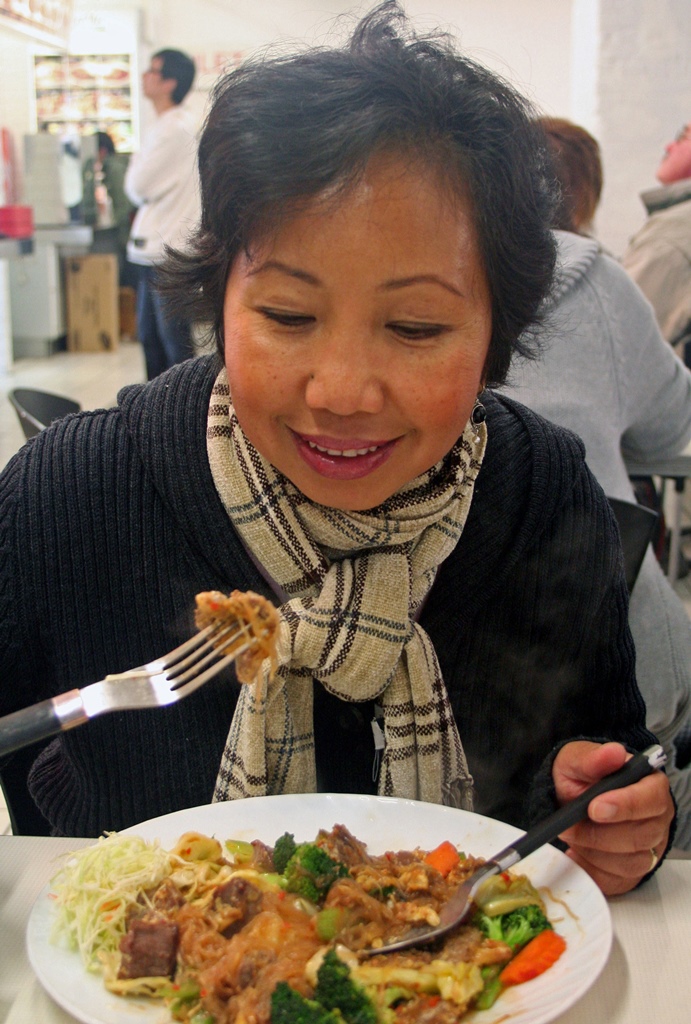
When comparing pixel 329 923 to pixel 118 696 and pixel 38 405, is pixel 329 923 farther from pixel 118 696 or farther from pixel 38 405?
pixel 38 405

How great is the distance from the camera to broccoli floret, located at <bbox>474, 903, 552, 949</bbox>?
3.28ft

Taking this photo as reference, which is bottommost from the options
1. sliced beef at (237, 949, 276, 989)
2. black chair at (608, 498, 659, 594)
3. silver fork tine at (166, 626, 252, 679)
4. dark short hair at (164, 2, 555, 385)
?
black chair at (608, 498, 659, 594)

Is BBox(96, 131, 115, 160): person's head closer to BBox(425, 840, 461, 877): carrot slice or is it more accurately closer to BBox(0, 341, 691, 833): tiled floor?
BBox(0, 341, 691, 833): tiled floor

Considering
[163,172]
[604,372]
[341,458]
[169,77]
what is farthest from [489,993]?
[169,77]

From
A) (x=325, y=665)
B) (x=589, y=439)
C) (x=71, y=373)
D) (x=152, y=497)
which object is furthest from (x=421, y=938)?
(x=71, y=373)

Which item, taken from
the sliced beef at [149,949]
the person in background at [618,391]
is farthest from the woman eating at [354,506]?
the person in background at [618,391]

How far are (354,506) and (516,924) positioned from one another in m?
0.53

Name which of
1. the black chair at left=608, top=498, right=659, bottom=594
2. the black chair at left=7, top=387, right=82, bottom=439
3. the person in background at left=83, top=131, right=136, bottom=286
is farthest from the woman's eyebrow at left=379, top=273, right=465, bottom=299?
the person in background at left=83, top=131, right=136, bottom=286

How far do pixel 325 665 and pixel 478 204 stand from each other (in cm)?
61

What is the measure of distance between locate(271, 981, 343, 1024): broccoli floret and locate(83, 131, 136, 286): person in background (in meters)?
10.7

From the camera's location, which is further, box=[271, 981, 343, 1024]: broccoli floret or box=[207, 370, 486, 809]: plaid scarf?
box=[207, 370, 486, 809]: plaid scarf

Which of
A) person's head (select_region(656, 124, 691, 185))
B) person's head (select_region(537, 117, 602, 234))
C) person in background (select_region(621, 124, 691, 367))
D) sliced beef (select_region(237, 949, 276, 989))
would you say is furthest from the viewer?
person's head (select_region(656, 124, 691, 185))

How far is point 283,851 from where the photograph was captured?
1085 millimetres

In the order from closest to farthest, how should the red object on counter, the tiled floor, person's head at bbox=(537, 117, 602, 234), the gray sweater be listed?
1. the gray sweater
2. person's head at bbox=(537, 117, 602, 234)
3. the red object on counter
4. the tiled floor
